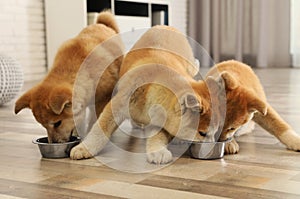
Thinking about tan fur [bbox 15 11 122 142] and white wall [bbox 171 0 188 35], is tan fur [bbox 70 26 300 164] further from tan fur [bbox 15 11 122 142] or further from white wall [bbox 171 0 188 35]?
white wall [bbox 171 0 188 35]

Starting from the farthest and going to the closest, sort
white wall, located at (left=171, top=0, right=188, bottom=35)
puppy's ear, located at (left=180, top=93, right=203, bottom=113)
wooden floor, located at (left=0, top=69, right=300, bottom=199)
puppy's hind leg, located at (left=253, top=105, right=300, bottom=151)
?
white wall, located at (left=171, top=0, right=188, bottom=35), puppy's hind leg, located at (left=253, top=105, right=300, bottom=151), puppy's ear, located at (left=180, top=93, right=203, bottom=113), wooden floor, located at (left=0, top=69, right=300, bottom=199)

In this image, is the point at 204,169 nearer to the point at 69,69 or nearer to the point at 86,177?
the point at 86,177

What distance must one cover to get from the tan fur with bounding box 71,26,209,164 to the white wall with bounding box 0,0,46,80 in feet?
8.16

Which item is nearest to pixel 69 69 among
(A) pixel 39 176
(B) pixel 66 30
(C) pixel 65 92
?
(C) pixel 65 92

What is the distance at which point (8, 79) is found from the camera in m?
2.61

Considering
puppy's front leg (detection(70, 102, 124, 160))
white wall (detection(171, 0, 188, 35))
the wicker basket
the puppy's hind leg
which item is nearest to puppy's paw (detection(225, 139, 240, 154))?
the puppy's hind leg

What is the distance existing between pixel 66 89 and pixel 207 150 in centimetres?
47

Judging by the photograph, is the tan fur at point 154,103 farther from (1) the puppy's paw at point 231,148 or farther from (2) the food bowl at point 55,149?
(1) the puppy's paw at point 231,148

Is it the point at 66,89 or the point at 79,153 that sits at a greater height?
the point at 66,89

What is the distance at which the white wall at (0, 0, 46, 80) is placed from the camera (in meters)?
A: 3.84

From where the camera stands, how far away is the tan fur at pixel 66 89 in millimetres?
1473

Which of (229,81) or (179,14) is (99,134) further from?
(179,14)

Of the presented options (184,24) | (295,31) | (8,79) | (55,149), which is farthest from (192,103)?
(184,24)

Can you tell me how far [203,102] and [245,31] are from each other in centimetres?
413
